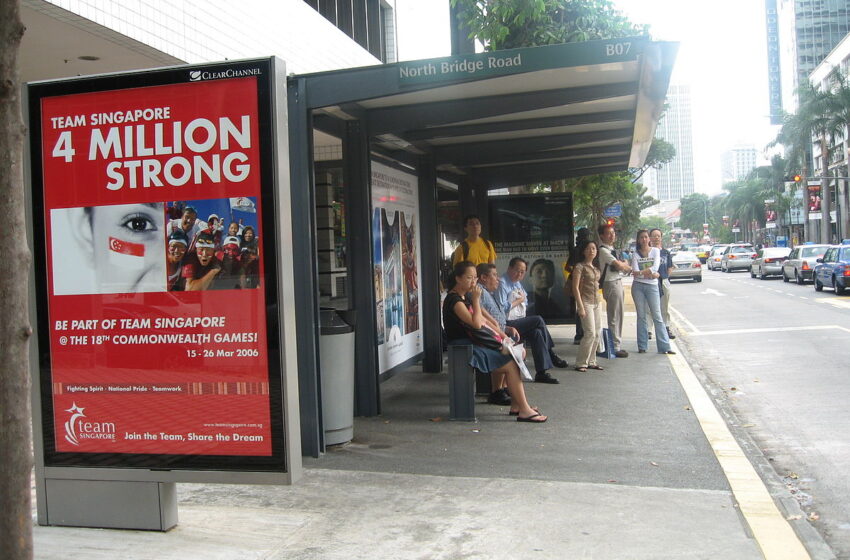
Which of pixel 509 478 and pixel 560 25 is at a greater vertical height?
pixel 560 25

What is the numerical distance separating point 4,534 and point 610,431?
5108 mm

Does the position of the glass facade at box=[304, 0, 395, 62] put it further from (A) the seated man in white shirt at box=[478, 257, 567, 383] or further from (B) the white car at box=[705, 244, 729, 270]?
(B) the white car at box=[705, 244, 729, 270]

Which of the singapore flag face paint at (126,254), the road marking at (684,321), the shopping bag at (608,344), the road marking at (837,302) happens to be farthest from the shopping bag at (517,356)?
the road marking at (837,302)

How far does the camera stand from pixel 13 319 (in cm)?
310

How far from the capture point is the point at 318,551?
14.1ft

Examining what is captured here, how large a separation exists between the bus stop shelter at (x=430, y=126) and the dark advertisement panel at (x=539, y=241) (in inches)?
62.6

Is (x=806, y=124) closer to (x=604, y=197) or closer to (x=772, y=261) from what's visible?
(x=772, y=261)

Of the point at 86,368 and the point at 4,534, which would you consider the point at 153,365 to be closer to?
the point at 86,368

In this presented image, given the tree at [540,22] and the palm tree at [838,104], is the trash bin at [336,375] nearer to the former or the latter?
the tree at [540,22]

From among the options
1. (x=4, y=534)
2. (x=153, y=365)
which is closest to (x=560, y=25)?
(x=153, y=365)

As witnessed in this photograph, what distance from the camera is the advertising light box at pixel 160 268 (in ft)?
14.4

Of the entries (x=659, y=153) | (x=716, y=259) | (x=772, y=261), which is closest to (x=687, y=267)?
(x=772, y=261)

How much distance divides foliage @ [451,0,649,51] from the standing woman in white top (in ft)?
10.4

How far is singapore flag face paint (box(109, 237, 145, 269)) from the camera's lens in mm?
4488
